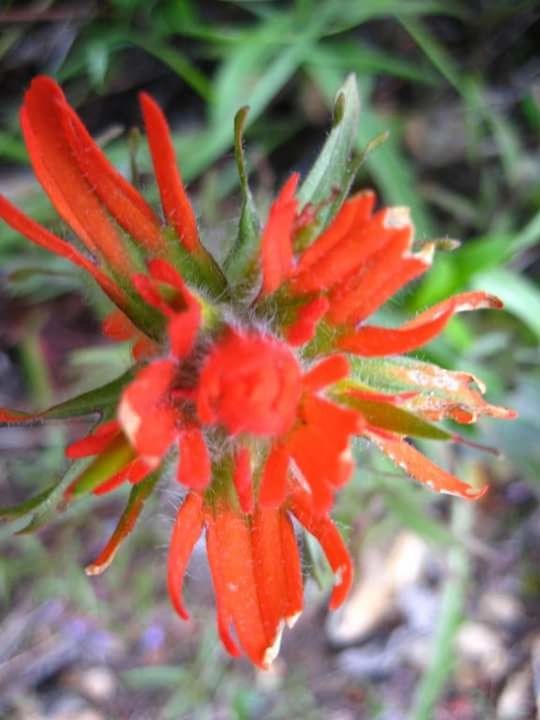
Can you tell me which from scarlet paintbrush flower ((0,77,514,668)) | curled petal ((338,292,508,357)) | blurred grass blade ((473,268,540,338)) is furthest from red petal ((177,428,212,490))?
blurred grass blade ((473,268,540,338))

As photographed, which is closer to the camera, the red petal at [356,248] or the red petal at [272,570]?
the red petal at [356,248]

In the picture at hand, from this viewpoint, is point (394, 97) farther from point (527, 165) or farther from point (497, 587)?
point (497, 587)

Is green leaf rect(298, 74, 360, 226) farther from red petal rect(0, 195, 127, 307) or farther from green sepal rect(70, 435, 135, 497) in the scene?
green sepal rect(70, 435, 135, 497)

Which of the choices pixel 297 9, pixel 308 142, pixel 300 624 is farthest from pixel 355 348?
pixel 300 624

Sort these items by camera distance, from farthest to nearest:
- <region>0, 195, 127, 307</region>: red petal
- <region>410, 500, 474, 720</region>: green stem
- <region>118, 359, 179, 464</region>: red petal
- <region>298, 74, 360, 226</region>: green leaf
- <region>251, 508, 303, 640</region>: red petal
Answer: <region>410, 500, 474, 720</region>: green stem
<region>298, 74, 360, 226</region>: green leaf
<region>251, 508, 303, 640</region>: red petal
<region>0, 195, 127, 307</region>: red petal
<region>118, 359, 179, 464</region>: red petal

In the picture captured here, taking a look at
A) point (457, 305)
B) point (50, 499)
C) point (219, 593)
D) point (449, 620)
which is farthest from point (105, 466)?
point (449, 620)

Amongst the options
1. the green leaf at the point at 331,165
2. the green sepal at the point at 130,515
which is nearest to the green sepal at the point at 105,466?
the green sepal at the point at 130,515

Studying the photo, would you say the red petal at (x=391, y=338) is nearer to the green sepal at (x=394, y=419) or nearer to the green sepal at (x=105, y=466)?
the green sepal at (x=394, y=419)
